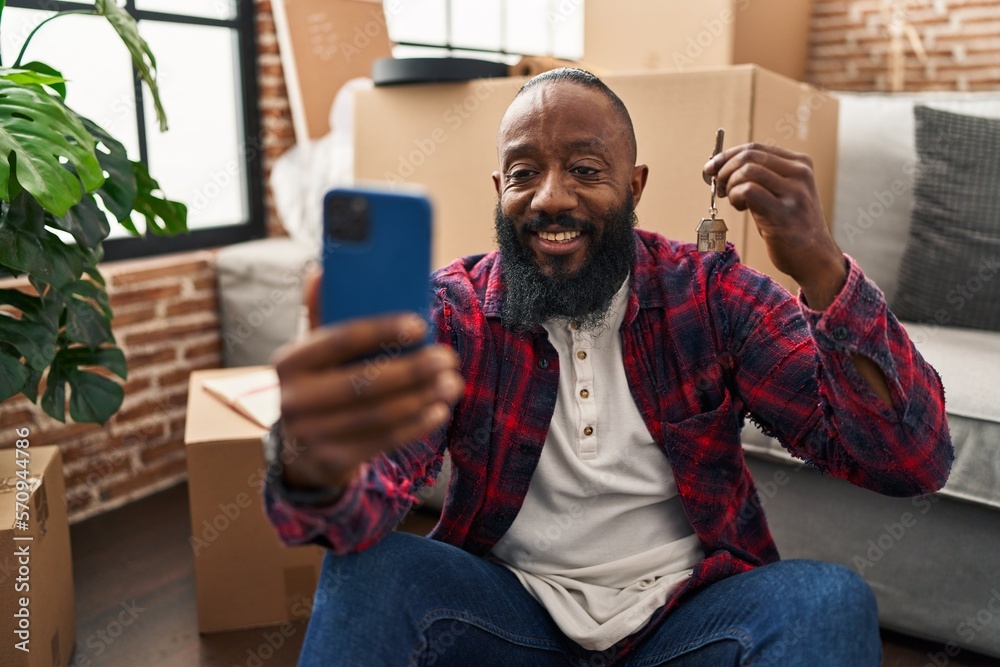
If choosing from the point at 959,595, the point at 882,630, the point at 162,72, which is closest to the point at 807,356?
the point at 959,595

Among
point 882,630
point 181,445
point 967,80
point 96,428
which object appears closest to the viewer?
point 882,630

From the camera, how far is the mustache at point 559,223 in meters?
1.06

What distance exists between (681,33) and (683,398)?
0.98 meters

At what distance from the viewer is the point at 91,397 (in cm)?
147

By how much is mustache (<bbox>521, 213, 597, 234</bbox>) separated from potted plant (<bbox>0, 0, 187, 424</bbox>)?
2.10ft

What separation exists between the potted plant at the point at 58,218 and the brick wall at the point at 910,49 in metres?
3.11

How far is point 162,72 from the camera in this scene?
2439mm

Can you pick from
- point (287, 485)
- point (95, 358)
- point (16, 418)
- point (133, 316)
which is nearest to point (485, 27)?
point (133, 316)

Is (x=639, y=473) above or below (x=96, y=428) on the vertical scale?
above

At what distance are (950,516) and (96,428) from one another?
1911 mm

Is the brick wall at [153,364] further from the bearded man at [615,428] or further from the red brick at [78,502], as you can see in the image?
the bearded man at [615,428]

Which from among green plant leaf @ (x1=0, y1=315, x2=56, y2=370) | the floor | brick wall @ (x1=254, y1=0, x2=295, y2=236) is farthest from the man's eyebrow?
brick wall @ (x1=254, y1=0, x2=295, y2=236)

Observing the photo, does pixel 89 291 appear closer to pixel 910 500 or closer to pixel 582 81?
pixel 582 81

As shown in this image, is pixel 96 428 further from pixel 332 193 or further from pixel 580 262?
pixel 332 193
